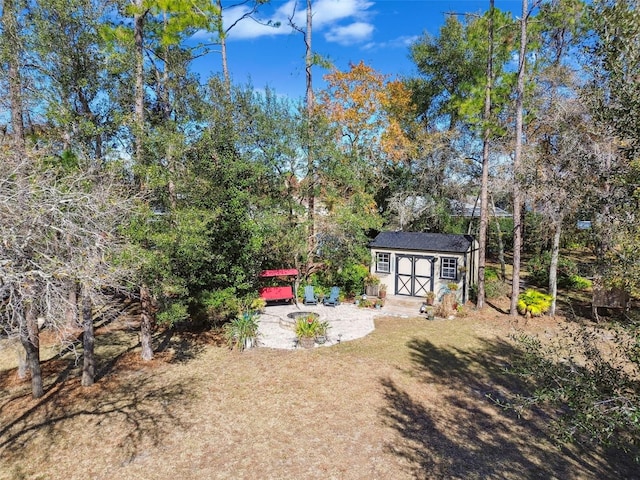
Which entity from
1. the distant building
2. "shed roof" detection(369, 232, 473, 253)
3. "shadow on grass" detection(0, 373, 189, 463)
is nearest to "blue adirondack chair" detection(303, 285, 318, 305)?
the distant building

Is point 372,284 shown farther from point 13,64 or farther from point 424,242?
point 13,64

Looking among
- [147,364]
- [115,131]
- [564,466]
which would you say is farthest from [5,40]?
[564,466]

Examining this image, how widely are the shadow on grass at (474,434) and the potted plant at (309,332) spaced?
114 inches

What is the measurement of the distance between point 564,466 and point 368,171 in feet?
51.5

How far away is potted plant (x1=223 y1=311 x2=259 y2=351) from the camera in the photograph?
36.8 feet

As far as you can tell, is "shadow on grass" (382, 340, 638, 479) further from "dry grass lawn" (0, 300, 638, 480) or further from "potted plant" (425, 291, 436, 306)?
"potted plant" (425, 291, 436, 306)

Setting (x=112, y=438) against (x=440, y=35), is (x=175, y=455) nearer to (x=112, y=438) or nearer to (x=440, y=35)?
(x=112, y=438)

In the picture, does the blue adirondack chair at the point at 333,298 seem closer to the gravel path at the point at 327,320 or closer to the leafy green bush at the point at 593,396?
the gravel path at the point at 327,320

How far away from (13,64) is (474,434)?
1417 centimetres

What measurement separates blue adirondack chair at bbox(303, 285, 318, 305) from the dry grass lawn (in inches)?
194

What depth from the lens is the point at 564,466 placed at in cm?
611

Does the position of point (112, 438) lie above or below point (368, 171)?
below

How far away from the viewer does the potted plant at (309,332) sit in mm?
11289

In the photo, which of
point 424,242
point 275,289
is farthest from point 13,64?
point 424,242
